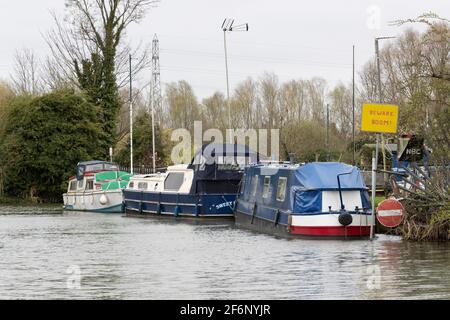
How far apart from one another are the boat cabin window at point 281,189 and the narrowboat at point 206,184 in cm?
843

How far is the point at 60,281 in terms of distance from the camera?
66.9 feet

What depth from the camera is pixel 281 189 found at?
105 ft

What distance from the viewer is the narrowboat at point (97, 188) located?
170 feet

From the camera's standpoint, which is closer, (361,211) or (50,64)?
(361,211)

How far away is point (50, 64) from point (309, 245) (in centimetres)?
4781

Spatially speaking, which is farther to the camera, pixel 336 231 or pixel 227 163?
pixel 227 163

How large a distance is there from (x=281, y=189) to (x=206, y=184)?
9.41m

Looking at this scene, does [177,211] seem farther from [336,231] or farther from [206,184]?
[336,231]

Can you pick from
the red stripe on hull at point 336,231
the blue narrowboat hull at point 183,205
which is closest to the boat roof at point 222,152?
the blue narrowboat hull at point 183,205

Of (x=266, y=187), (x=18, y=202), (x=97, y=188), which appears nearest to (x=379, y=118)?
(x=266, y=187)

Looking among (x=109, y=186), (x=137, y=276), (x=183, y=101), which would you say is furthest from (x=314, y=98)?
(x=137, y=276)

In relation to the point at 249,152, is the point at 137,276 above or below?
below

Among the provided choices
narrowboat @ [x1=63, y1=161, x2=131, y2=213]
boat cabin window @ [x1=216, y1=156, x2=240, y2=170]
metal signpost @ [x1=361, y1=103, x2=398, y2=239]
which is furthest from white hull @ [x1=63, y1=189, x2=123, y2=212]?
metal signpost @ [x1=361, y1=103, x2=398, y2=239]
